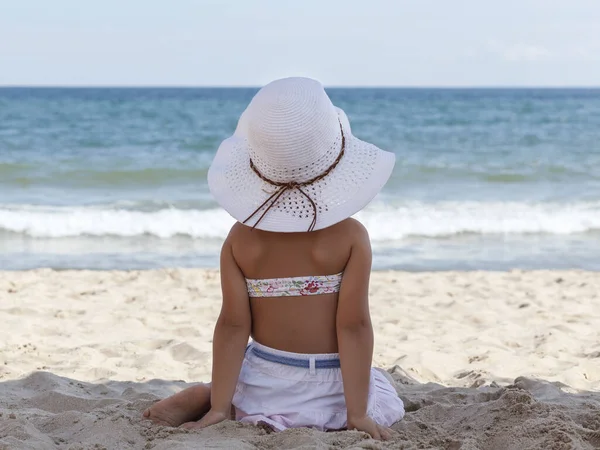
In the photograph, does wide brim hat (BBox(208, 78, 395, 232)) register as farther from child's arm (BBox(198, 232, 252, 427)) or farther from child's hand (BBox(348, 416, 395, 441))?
child's hand (BBox(348, 416, 395, 441))

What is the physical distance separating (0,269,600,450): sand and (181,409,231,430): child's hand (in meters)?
0.04

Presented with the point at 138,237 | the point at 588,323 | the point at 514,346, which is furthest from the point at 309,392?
the point at 138,237

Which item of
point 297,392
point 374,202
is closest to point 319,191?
point 297,392

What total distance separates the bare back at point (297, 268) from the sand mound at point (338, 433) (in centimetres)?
29

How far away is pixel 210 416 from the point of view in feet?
7.88

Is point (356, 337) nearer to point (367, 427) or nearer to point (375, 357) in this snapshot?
point (367, 427)

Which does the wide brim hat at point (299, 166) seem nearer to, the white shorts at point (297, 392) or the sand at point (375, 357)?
the white shorts at point (297, 392)

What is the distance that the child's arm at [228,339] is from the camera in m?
2.39

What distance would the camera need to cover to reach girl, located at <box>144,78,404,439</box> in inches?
88.0

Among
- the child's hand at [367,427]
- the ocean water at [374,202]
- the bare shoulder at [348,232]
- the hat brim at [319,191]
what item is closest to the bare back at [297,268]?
the bare shoulder at [348,232]

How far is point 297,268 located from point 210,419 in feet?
1.80

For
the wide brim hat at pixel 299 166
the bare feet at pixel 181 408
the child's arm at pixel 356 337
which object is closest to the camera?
the wide brim hat at pixel 299 166

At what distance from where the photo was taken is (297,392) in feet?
7.89

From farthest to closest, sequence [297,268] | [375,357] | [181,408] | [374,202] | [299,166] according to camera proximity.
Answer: [374,202] < [375,357] < [181,408] < [297,268] < [299,166]
